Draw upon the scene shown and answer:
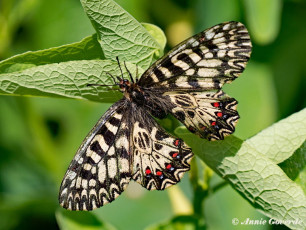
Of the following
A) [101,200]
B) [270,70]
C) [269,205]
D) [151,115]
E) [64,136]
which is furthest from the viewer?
[64,136]

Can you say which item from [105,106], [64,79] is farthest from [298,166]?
[105,106]

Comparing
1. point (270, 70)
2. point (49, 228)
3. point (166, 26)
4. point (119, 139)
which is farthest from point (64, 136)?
point (119, 139)

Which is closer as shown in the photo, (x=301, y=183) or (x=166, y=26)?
(x=301, y=183)

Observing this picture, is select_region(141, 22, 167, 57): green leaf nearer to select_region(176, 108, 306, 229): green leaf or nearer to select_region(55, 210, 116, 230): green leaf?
select_region(176, 108, 306, 229): green leaf

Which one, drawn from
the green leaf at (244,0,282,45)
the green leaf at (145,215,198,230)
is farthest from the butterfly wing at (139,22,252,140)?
the green leaf at (244,0,282,45)

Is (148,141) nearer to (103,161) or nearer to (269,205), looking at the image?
(103,161)

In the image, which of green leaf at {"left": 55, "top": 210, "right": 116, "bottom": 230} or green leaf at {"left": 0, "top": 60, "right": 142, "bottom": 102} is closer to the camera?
green leaf at {"left": 0, "top": 60, "right": 142, "bottom": 102}

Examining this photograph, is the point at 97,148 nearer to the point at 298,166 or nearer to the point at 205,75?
the point at 205,75
